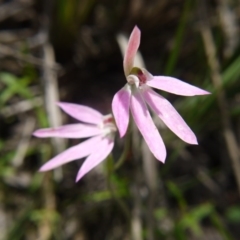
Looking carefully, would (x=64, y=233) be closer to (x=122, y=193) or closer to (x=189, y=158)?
(x=122, y=193)

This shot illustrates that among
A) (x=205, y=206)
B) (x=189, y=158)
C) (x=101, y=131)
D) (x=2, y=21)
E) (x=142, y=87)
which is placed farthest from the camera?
(x=2, y=21)

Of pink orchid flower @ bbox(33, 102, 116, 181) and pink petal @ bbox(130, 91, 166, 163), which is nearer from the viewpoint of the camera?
pink petal @ bbox(130, 91, 166, 163)

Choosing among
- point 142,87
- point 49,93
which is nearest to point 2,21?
point 49,93

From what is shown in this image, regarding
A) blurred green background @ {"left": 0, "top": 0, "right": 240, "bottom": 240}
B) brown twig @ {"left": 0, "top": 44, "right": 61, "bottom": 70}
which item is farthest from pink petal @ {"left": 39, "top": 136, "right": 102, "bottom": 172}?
brown twig @ {"left": 0, "top": 44, "right": 61, "bottom": 70}

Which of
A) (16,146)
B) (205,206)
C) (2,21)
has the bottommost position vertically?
(205,206)

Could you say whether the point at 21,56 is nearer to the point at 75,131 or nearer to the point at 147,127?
the point at 75,131

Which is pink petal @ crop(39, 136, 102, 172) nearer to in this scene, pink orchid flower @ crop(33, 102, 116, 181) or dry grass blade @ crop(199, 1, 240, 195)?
pink orchid flower @ crop(33, 102, 116, 181)

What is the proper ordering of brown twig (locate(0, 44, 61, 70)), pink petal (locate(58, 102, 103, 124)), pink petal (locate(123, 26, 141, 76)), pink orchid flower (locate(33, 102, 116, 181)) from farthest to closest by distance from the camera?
1. brown twig (locate(0, 44, 61, 70))
2. pink petal (locate(58, 102, 103, 124))
3. pink orchid flower (locate(33, 102, 116, 181))
4. pink petal (locate(123, 26, 141, 76))
